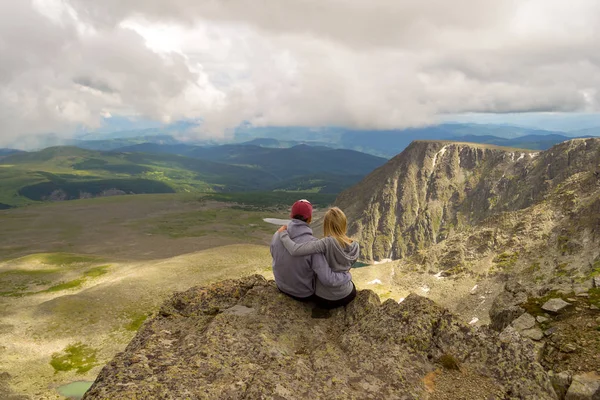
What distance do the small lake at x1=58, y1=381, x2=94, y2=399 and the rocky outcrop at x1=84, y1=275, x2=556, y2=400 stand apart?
56.7 m

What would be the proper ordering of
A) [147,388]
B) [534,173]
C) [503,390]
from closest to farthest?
[147,388] < [503,390] < [534,173]

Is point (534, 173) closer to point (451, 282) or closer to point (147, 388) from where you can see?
point (451, 282)

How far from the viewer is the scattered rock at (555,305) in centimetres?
1998

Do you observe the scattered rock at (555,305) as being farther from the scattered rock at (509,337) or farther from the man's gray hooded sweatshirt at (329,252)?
the man's gray hooded sweatshirt at (329,252)

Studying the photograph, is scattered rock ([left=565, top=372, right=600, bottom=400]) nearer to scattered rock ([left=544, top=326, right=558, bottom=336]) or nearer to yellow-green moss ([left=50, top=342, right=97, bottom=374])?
scattered rock ([left=544, top=326, right=558, bottom=336])

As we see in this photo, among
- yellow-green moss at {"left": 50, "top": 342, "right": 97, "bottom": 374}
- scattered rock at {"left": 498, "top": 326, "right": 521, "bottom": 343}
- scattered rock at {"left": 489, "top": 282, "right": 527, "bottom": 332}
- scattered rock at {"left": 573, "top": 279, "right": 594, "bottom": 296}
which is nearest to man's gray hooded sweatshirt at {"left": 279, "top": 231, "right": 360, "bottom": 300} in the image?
scattered rock at {"left": 498, "top": 326, "right": 521, "bottom": 343}

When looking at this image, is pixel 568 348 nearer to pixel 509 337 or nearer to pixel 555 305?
pixel 509 337

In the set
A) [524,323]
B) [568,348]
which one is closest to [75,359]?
[524,323]

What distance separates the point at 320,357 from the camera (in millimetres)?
11523

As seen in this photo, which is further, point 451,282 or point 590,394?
point 451,282

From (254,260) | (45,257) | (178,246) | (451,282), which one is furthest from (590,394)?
(178,246)

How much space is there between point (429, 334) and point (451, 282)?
93446 millimetres

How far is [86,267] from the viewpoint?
5231 inches

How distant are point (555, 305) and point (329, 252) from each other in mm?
16068
